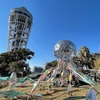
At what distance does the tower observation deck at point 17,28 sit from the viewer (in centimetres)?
8497

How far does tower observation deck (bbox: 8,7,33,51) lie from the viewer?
85.0 metres

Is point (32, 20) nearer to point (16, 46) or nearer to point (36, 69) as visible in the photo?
point (16, 46)

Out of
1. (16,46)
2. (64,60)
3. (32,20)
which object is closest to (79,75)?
(64,60)

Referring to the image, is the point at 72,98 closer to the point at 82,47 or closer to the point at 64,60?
the point at 64,60

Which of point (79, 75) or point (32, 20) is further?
point (32, 20)

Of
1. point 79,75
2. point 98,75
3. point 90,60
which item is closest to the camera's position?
point 79,75

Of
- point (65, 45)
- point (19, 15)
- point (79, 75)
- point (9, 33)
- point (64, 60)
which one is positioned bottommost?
point (79, 75)

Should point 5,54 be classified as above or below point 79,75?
above

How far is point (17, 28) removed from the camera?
282 ft

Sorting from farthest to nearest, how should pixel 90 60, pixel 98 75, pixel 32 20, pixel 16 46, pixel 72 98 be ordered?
1. pixel 32 20
2. pixel 16 46
3. pixel 90 60
4. pixel 98 75
5. pixel 72 98

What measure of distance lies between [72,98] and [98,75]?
15.3 m

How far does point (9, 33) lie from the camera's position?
85.8m

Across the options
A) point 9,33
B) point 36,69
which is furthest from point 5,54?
point 9,33

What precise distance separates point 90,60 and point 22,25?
51477 millimetres
